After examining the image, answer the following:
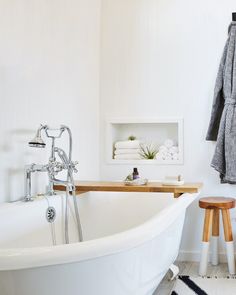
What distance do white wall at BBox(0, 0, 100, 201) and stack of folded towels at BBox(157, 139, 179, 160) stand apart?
1.93 ft

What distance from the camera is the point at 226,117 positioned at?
3217 mm

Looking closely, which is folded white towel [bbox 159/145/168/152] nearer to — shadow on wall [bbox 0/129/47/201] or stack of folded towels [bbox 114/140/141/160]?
stack of folded towels [bbox 114/140/141/160]

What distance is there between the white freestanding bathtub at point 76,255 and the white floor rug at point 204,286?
0.44m

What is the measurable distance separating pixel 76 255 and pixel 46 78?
177cm

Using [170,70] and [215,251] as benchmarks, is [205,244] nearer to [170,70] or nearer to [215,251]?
[215,251]

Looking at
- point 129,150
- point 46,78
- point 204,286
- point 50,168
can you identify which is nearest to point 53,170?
point 50,168

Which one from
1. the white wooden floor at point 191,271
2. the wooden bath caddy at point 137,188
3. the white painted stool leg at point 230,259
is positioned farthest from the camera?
the white painted stool leg at point 230,259

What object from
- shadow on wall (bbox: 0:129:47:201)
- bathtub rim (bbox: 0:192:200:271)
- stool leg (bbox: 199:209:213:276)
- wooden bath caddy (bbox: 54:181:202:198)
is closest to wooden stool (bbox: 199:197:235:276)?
stool leg (bbox: 199:209:213:276)

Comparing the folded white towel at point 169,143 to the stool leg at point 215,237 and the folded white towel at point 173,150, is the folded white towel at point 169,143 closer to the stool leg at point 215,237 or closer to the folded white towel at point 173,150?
the folded white towel at point 173,150

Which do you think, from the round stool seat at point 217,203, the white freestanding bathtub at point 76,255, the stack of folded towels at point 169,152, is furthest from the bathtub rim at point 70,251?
the stack of folded towels at point 169,152

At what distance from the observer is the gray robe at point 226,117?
3.18 metres

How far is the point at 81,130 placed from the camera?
133 inches

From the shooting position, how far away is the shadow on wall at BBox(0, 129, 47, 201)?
2.33 m

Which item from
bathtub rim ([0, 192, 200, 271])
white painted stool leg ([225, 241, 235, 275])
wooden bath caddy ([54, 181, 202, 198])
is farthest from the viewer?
white painted stool leg ([225, 241, 235, 275])
